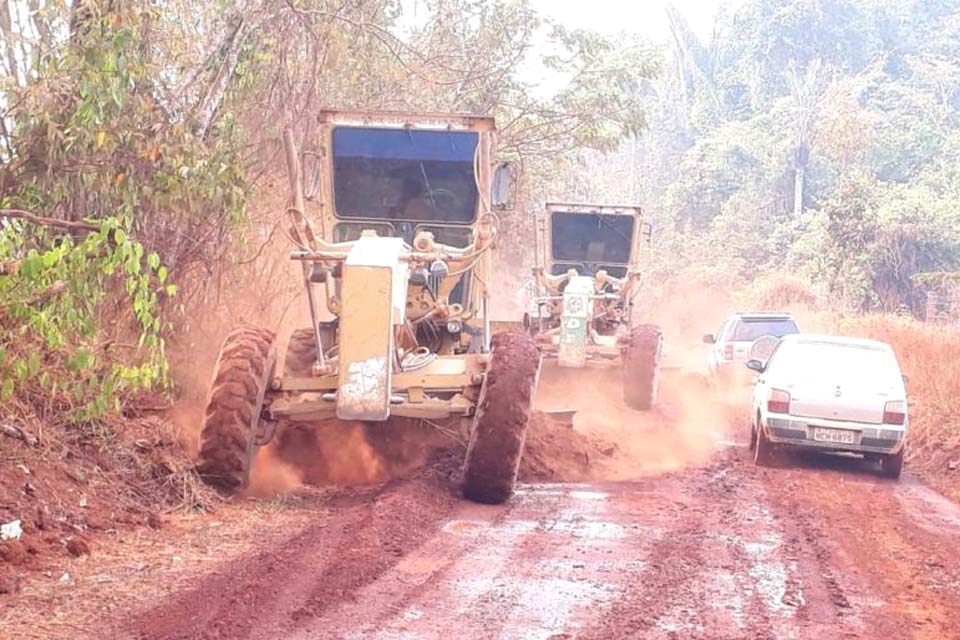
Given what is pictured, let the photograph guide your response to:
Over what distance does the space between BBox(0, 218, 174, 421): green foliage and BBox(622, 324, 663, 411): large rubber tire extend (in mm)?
9769

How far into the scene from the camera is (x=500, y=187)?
12266mm

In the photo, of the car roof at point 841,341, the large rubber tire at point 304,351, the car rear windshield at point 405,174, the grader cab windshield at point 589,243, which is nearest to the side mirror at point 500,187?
the car rear windshield at point 405,174

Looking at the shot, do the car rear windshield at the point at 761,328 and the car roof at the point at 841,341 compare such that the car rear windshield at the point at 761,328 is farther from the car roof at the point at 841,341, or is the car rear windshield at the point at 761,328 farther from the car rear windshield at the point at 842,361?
the car rear windshield at the point at 842,361

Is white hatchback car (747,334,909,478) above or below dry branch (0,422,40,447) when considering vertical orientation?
below

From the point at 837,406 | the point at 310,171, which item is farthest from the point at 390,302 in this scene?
the point at 837,406

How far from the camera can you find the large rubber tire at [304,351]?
38.6ft

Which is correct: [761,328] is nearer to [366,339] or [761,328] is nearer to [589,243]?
[589,243]

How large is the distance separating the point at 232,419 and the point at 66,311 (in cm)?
245

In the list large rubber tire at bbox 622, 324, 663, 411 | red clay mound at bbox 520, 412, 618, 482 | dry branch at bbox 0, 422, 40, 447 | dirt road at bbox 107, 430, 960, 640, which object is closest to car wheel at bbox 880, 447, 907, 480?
dirt road at bbox 107, 430, 960, 640

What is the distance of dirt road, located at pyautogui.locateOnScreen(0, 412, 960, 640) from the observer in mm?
6496

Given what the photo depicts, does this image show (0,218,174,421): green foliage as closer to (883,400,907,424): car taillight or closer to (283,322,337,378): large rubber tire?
(283,322,337,378): large rubber tire

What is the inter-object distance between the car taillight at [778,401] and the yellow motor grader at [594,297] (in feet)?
13.5

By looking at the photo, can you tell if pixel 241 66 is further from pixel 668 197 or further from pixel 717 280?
pixel 668 197

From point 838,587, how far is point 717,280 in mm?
39966
